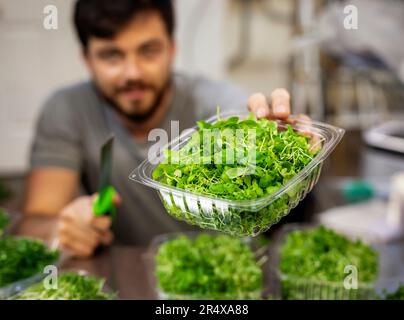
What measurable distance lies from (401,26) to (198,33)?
1.91 metres

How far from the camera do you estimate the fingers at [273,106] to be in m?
0.99

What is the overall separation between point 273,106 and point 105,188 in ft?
1.74

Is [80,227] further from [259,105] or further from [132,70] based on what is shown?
[259,105]

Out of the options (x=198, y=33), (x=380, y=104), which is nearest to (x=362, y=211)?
(x=198, y=33)

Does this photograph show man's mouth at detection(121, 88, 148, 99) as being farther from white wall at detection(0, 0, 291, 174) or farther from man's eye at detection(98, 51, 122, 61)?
white wall at detection(0, 0, 291, 174)

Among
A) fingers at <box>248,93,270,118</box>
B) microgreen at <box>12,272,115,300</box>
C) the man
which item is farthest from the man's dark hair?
microgreen at <box>12,272,115,300</box>

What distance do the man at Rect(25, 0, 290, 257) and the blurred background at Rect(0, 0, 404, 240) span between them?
402 mm

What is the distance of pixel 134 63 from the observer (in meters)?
1.50

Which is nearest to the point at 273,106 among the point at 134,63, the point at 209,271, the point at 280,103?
the point at 280,103

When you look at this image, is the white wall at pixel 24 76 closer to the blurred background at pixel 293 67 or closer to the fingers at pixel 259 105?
the blurred background at pixel 293 67

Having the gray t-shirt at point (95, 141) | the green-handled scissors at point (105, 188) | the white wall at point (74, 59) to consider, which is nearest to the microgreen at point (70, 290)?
the green-handled scissors at point (105, 188)

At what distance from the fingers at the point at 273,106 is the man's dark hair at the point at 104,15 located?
65 centimetres

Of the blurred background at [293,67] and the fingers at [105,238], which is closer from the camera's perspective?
the fingers at [105,238]
